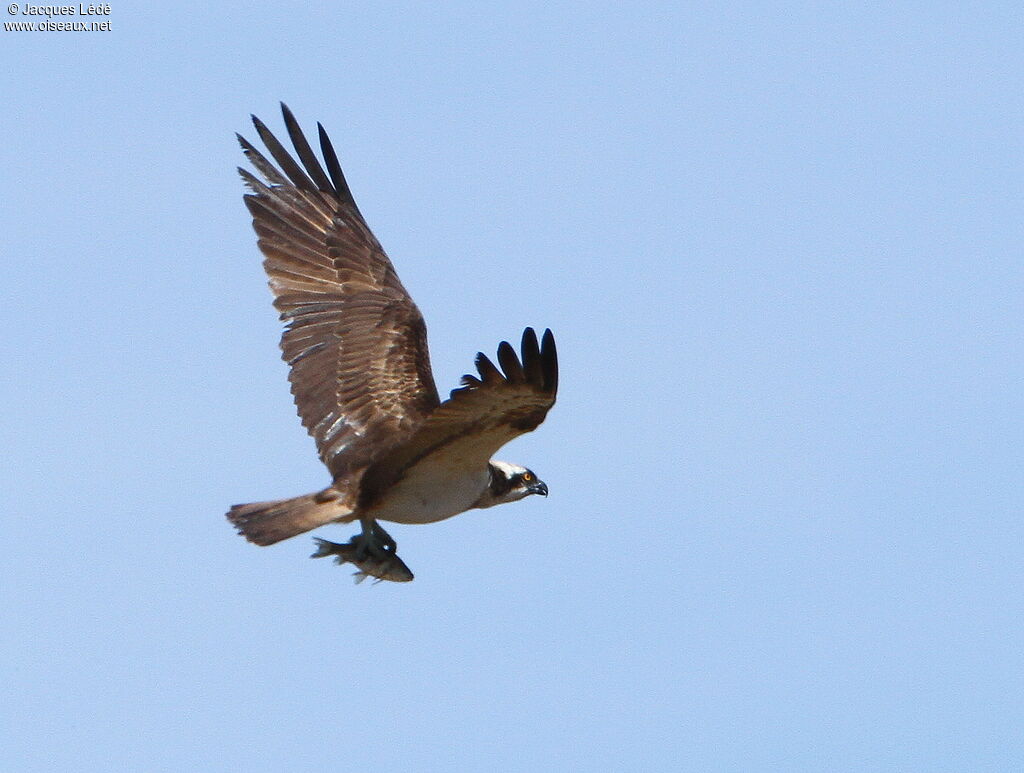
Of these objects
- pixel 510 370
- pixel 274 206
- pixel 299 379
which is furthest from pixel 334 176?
pixel 510 370

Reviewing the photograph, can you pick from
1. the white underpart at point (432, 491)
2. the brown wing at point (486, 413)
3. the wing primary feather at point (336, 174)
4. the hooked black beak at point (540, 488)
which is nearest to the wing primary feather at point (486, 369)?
the brown wing at point (486, 413)

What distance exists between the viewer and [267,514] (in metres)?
10.1

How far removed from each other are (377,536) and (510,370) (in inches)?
101

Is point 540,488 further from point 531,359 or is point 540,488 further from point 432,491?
point 531,359

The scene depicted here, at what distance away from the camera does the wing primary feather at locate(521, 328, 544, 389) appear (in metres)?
8.70

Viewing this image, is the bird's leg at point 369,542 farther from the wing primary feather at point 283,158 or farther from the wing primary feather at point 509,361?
the wing primary feather at point 283,158

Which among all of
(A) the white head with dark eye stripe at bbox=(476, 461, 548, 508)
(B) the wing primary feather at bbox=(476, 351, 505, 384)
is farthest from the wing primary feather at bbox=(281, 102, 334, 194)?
(B) the wing primary feather at bbox=(476, 351, 505, 384)

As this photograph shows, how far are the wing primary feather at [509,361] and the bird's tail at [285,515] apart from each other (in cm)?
194

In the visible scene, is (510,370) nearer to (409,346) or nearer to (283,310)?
(409,346)

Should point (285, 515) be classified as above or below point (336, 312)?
below

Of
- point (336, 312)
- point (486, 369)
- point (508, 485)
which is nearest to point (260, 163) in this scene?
point (336, 312)

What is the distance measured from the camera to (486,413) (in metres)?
9.20

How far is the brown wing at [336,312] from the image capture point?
430 inches

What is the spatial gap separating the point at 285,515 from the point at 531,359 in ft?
7.38
